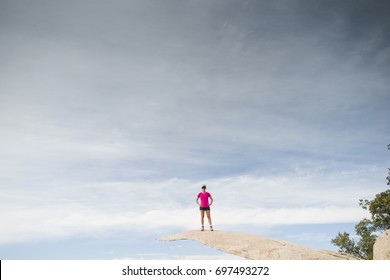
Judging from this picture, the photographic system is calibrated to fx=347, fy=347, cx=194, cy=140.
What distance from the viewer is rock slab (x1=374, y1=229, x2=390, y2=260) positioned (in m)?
16.7

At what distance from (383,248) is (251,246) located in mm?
6892

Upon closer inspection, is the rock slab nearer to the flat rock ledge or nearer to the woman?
the flat rock ledge

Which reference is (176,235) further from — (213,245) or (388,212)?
(388,212)

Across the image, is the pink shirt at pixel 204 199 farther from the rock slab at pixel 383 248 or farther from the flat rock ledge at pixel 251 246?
the rock slab at pixel 383 248

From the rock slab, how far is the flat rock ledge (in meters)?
2.45

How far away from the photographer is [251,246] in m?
15.6

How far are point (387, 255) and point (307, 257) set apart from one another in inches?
189

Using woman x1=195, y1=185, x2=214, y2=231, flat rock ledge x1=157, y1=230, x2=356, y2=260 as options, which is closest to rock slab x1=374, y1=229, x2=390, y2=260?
flat rock ledge x1=157, y1=230, x2=356, y2=260

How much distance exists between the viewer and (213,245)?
15.7 metres

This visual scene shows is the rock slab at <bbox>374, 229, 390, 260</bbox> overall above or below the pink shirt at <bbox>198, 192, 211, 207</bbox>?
below

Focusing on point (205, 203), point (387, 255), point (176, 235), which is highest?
point (205, 203)

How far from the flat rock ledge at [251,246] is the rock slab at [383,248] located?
245 cm

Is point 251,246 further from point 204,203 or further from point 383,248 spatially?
point 383,248
